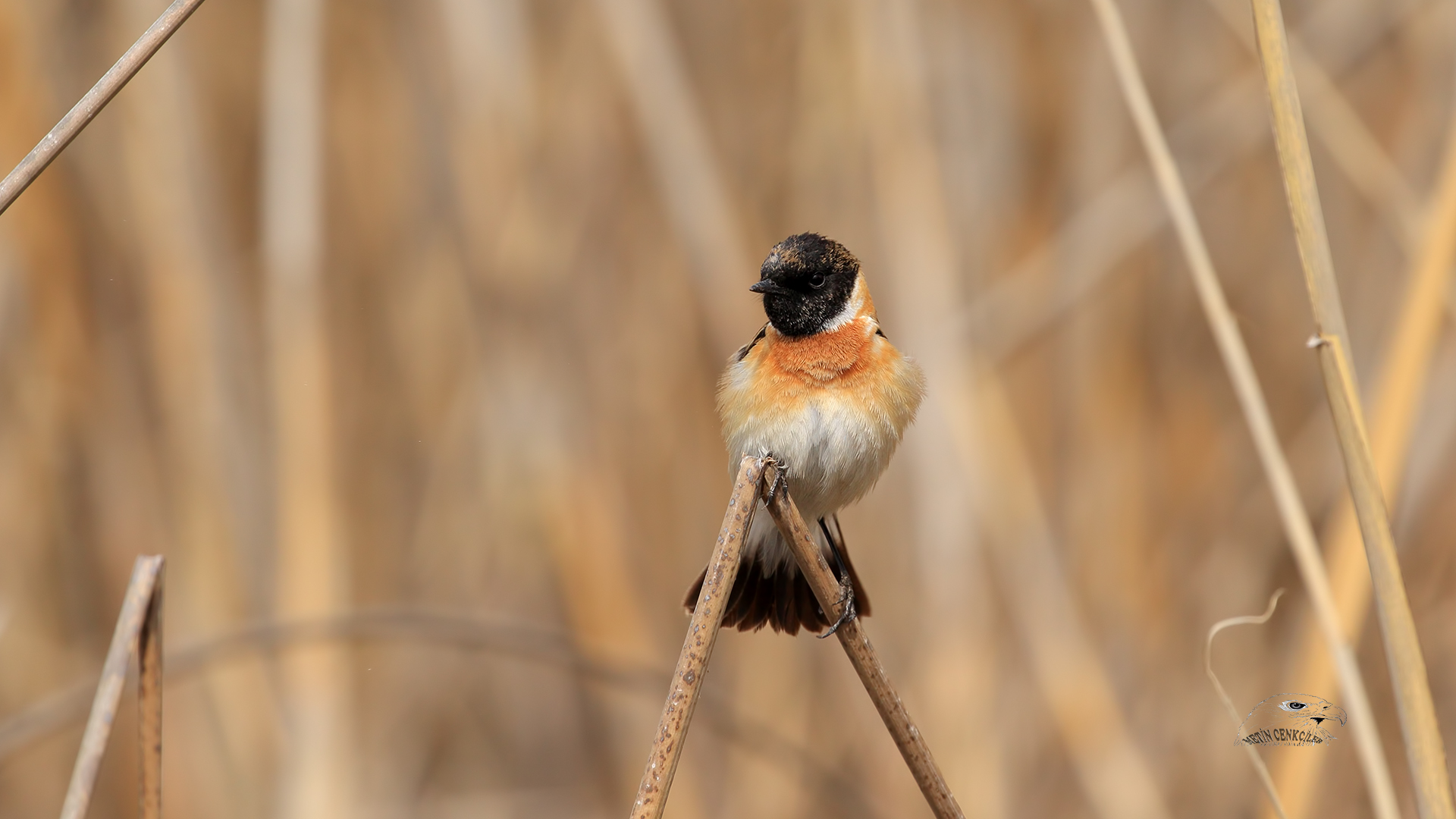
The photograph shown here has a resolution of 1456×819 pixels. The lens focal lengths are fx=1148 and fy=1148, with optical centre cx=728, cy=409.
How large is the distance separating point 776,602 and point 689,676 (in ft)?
3.44

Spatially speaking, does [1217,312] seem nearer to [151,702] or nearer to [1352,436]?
[1352,436]

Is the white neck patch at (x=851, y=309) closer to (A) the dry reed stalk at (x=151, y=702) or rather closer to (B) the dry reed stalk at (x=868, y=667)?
(B) the dry reed stalk at (x=868, y=667)

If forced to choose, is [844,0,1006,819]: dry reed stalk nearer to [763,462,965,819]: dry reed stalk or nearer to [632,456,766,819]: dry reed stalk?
[763,462,965,819]: dry reed stalk

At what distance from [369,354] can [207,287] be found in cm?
76

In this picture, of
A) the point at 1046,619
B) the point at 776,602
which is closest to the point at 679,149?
the point at 776,602

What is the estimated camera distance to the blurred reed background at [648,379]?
2.98m

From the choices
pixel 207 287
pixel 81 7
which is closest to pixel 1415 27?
pixel 207 287

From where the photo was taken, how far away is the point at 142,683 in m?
1.30

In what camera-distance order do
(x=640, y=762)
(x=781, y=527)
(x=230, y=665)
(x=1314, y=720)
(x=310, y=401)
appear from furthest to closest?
(x=640, y=762) → (x=230, y=665) → (x=310, y=401) → (x=1314, y=720) → (x=781, y=527)

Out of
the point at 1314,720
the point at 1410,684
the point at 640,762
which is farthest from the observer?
the point at 640,762

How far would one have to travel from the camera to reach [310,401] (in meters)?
2.91

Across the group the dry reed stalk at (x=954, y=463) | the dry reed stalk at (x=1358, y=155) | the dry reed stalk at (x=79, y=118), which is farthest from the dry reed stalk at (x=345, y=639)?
the dry reed stalk at (x=1358, y=155)

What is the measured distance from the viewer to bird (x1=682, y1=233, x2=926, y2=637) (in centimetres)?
227

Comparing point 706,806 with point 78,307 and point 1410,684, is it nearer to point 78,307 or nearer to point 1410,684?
point 78,307
